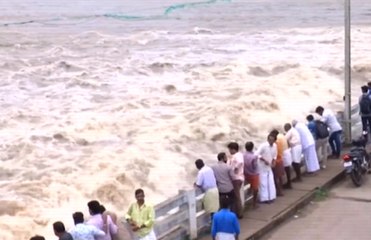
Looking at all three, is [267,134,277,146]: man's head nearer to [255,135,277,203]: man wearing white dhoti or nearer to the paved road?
[255,135,277,203]: man wearing white dhoti

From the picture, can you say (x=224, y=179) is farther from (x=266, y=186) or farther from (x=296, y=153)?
(x=296, y=153)

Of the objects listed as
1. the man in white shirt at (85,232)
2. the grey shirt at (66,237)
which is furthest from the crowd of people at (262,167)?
the grey shirt at (66,237)

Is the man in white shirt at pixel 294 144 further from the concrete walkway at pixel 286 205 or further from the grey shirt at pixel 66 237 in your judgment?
the grey shirt at pixel 66 237

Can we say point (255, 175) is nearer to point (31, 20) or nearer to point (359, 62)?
point (359, 62)

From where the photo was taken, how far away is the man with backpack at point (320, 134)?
16.5m

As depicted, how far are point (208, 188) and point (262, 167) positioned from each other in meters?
1.92

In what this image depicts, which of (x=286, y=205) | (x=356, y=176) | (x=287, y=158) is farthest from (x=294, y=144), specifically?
(x=286, y=205)

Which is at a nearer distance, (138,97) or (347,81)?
(347,81)

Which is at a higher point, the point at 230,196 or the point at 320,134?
the point at 320,134

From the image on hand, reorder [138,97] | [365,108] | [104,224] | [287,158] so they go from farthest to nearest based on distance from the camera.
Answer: [138,97] < [365,108] < [287,158] < [104,224]

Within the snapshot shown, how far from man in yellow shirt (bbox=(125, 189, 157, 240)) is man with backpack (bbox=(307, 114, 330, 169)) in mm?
6722

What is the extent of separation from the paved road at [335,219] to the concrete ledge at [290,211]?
0.28ft

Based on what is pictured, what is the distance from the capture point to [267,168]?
551 inches

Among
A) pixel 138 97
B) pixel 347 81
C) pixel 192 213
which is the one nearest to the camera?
pixel 192 213
